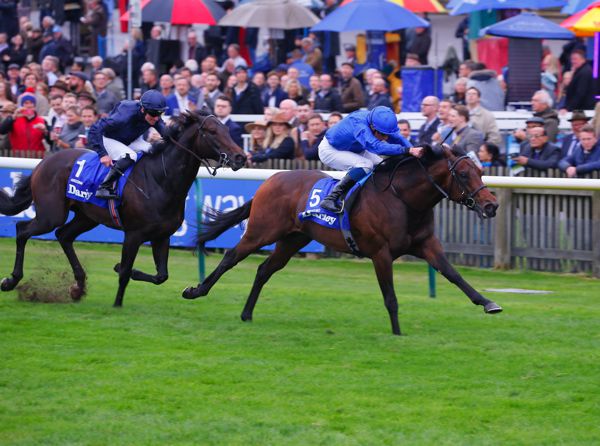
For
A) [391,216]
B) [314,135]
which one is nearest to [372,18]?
[314,135]

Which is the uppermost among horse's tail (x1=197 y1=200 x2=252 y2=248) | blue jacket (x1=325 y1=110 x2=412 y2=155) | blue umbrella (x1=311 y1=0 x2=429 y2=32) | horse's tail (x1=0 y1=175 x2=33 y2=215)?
blue umbrella (x1=311 y1=0 x2=429 y2=32)

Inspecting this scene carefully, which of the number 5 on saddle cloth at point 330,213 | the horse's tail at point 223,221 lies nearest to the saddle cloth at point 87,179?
the horse's tail at point 223,221

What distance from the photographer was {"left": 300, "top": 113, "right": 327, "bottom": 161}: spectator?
14.8m

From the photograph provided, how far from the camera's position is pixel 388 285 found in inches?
379

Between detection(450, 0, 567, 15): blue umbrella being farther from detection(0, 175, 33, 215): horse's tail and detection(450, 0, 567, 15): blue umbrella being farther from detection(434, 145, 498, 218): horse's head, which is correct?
detection(434, 145, 498, 218): horse's head

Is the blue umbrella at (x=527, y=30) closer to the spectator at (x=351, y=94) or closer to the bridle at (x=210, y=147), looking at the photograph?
the spectator at (x=351, y=94)

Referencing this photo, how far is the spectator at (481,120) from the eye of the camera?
14414 millimetres

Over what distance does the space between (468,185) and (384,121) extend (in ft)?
2.52

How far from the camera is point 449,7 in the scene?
1958 cm

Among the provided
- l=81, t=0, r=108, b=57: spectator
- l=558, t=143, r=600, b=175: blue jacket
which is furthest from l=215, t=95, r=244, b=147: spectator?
l=81, t=0, r=108, b=57: spectator

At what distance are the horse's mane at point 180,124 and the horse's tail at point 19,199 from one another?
1.78m

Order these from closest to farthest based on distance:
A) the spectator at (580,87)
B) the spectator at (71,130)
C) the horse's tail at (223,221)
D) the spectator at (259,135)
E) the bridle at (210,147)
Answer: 1. the bridle at (210,147)
2. the horse's tail at (223,221)
3. the spectator at (259,135)
4. the spectator at (580,87)
5. the spectator at (71,130)

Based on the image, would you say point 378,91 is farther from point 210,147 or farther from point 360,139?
point 360,139

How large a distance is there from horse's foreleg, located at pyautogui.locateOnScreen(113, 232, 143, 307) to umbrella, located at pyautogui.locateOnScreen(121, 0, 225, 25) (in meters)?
9.28
